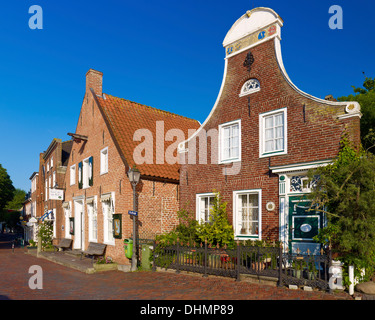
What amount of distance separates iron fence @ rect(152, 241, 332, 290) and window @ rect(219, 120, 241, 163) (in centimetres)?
344

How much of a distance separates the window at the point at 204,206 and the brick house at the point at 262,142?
42mm

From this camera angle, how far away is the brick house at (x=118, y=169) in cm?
1405

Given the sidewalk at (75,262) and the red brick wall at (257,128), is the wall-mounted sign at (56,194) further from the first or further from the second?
the red brick wall at (257,128)

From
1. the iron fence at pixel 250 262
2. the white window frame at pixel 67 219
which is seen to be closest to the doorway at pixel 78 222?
the white window frame at pixel 67 219

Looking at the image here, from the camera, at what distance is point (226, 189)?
500 inches

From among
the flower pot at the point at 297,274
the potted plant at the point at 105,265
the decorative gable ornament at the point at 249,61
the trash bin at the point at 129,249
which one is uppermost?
the decorative gable ornament at the point at 249,61

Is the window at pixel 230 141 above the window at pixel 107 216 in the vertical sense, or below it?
above

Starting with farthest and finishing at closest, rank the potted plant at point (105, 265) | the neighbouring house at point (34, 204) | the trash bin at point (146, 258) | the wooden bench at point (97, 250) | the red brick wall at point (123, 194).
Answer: the neighbouring house at point (34, 204) < the wooden bench at point (97, 250) < the red brick wall at point (123, 194) < the potted plant at point (105, 265) < the trash bin at point (146, 258)

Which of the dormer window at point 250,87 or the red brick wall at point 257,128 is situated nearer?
the red brick wall at point 257,128

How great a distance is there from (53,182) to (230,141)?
18792 mm

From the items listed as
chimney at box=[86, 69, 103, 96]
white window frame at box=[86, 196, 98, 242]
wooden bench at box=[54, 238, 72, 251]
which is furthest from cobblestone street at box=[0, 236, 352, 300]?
chimney at box=[86, 69, 103, 96]

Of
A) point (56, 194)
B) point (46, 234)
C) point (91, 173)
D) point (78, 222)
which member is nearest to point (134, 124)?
point (91, 173)
